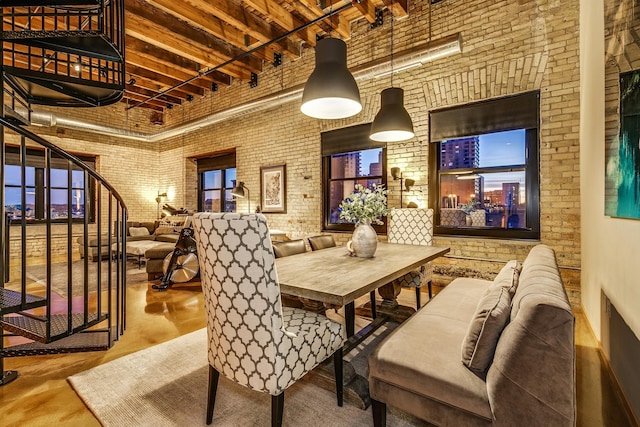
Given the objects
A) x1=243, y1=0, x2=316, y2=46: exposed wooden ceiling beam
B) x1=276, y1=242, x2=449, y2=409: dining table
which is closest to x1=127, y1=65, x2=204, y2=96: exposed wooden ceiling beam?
x1=243, y1=0, x2=316, y2=46: exposed wooden ceiling beam

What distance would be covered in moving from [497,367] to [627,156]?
4.49 feet

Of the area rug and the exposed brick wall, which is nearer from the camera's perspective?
the exposed brick wall

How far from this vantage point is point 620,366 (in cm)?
184

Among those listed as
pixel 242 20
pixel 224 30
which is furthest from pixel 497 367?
pixel 224 30

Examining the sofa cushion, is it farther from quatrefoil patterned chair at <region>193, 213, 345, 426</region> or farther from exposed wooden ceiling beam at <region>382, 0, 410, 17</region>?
exposed wooden ceiling beam at <region>382, 0, 410, 17</region>

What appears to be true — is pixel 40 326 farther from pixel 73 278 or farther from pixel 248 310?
pixel 73 278

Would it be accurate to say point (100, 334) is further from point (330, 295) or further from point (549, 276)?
point (549, 276)

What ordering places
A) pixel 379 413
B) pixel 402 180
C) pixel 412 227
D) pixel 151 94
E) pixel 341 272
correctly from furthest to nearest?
1. pixel 151 94
2. pixel 402 180
3. pixel 412 227
4. pixel 341 272
5. pixel 379 413

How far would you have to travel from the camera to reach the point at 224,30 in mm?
4879

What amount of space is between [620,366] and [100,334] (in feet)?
12.6

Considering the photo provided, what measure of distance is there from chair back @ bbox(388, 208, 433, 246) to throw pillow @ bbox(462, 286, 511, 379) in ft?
7.49

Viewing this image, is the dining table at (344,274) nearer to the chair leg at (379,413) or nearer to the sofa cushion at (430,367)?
the sofa cushion at (430,367)

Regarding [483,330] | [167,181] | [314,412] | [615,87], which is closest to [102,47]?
[314,412]

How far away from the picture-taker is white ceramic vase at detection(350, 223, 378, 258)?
2.49m
